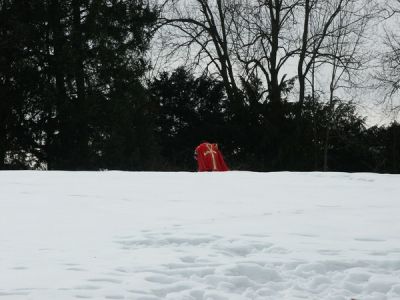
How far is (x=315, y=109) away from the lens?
3369cm

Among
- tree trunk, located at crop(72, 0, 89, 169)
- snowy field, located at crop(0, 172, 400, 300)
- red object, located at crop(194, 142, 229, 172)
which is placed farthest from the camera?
tree trunk, located at crop(72, 0, 89, 169)

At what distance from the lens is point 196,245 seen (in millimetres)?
5914

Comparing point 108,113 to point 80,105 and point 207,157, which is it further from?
point 207,157

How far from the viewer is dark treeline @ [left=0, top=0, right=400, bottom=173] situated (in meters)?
29.4

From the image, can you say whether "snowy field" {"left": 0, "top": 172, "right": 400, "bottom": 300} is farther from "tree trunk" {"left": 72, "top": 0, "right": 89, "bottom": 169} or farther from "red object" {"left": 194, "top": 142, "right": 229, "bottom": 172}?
"tree trunk" {"left": 72, "top": 0, "right": 89, "bottom": 169}

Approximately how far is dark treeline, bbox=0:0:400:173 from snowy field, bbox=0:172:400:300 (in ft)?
62.9

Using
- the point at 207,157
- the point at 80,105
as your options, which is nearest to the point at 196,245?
the point at 207,157

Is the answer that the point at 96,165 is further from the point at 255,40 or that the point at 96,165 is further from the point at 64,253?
the point at 64,253

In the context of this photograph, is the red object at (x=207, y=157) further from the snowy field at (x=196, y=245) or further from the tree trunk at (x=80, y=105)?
the snowy field at (x=196, y=245)

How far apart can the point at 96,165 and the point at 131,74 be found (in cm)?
415

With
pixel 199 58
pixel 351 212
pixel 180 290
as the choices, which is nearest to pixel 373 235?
pixel 351 212

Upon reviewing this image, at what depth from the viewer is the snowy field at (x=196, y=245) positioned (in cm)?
457

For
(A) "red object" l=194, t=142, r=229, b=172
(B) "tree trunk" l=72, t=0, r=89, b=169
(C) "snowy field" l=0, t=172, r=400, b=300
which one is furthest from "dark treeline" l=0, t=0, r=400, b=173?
(C) "snowy field" l=0, t=172, r=400, b=300

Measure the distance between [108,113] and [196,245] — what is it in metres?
24.0
